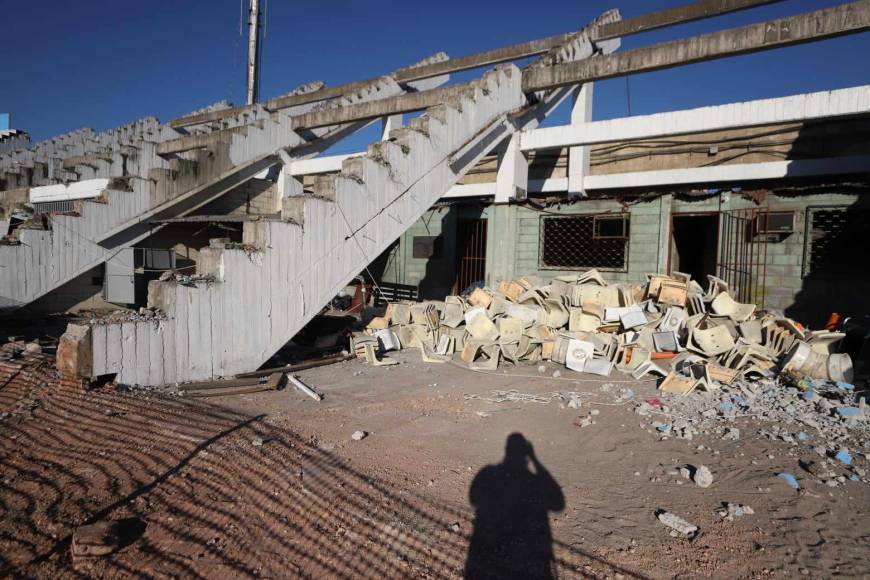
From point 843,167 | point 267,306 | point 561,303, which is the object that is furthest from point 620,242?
point 267,306

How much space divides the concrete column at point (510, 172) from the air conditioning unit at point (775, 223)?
4.99 metres

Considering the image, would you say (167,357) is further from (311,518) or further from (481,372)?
(481,372)

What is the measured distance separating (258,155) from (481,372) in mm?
8431

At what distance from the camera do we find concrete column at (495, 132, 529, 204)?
1148 centimetres

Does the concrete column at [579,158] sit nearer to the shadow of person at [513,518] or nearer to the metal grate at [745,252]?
the metal grate at [745,252]

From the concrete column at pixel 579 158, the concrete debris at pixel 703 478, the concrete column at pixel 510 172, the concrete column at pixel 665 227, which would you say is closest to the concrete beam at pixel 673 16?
the concrete column at pixel 579 158

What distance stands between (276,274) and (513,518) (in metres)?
4.65

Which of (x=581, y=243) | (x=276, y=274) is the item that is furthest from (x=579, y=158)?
(x=276, y=274)

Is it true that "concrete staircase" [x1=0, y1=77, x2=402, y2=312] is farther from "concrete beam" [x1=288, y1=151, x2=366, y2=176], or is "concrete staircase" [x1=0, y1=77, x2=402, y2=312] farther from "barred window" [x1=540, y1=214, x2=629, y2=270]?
"barred window" [x1=540, y1=214, x2=629, y2=270]

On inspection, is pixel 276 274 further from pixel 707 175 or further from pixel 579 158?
pixel 707 175

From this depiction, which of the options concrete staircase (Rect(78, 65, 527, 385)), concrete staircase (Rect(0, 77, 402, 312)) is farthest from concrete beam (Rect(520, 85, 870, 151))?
concrete staircase (Rect(0, 77, 402, 312))

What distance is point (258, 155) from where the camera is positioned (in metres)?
12.2

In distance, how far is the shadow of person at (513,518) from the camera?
279 centimetres

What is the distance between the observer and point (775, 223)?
31.1ft
